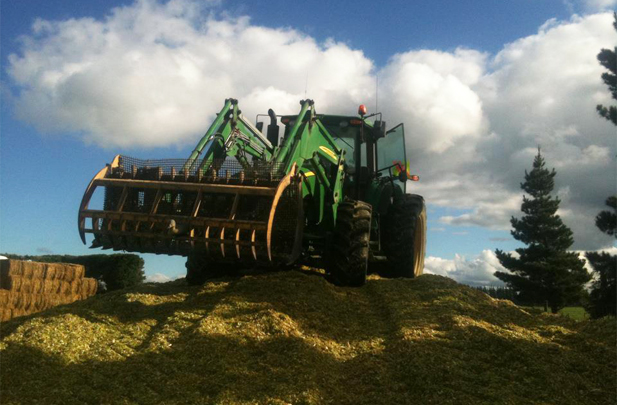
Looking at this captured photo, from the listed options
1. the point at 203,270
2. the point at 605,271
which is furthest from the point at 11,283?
the point at 605,271

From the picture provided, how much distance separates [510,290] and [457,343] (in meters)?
26.6

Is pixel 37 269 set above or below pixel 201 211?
below

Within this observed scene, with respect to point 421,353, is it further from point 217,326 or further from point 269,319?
point 217,326

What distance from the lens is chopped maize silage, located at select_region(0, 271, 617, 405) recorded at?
466 cm

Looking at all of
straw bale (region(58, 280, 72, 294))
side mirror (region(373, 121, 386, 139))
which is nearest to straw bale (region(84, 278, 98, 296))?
straw bale (region(58, 280, 72, 294))

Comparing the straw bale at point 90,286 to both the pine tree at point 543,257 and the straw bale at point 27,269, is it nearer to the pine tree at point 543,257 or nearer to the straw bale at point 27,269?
the straw bale at point 27,269

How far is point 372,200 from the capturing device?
9109 mm

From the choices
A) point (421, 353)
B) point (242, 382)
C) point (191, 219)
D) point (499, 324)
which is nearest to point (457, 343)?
point (421, 353)

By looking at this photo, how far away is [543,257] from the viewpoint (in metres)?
29.6

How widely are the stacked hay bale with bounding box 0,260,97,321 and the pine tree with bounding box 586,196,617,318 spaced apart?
49.7 ft

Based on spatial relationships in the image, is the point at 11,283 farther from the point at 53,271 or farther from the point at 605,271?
the point at 605,271

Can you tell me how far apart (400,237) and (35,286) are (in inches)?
292

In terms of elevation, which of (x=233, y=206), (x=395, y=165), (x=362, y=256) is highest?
(x=395, y=165)

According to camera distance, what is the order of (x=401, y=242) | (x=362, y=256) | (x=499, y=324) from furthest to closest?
(x=401, y=242), (x=362, y=256), (x=499, y=324)
